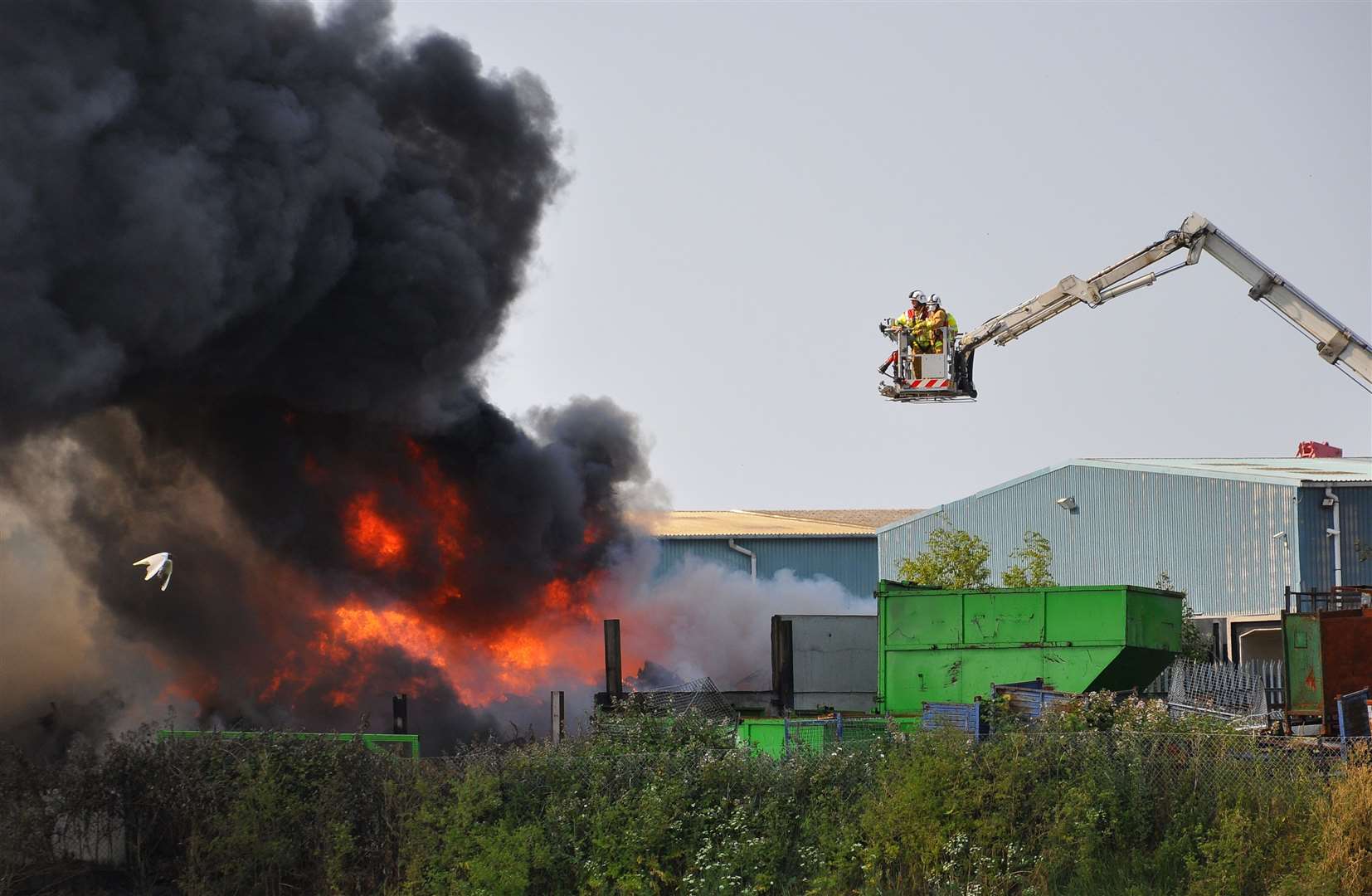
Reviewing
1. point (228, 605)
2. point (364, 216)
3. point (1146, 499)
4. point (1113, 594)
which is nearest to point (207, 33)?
point (364, 216)

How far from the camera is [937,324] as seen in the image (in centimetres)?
3141

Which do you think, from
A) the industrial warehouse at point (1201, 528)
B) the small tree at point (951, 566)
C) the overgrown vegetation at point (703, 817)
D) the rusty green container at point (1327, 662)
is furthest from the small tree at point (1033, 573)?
the overgrown vegetation at point (703, 817)

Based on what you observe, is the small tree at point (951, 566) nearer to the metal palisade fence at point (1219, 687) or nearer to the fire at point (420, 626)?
the metal palisade fence at point (1219, 687)

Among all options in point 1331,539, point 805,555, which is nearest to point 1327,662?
point 1331,539

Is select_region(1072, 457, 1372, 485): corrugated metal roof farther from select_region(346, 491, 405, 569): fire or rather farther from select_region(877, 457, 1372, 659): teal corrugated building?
select_region(346, 491, 405, 569): fire

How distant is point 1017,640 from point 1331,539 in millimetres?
19302

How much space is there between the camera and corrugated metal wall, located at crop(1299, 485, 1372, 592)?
4144cm

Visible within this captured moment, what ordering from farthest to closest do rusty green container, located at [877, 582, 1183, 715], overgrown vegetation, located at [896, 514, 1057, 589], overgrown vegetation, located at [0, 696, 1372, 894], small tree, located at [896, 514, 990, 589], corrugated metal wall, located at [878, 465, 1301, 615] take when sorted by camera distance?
corrugated metal wall, located at [878, 465, 1301, 615], small tree, located at [896, 514, 990, 589], overgrown vegetation, located at [896, 514, 1057, 589], rusty green container, located at [877, 582, 1183, 715], overgrown vegetation, located at [0, 696, 1372, 894]

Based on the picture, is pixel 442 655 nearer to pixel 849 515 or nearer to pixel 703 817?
pixel 703 817

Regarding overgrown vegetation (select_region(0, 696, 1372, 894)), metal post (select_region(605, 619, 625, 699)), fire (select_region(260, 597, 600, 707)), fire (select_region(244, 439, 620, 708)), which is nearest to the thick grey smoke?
fire (select_region(260, 597, 600, 707))

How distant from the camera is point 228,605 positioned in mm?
30812

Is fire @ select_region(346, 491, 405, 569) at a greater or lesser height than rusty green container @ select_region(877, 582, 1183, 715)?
greater

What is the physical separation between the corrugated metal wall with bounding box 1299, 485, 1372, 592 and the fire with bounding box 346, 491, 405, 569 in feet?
80.1

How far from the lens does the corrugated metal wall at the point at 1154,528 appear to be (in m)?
42.4
